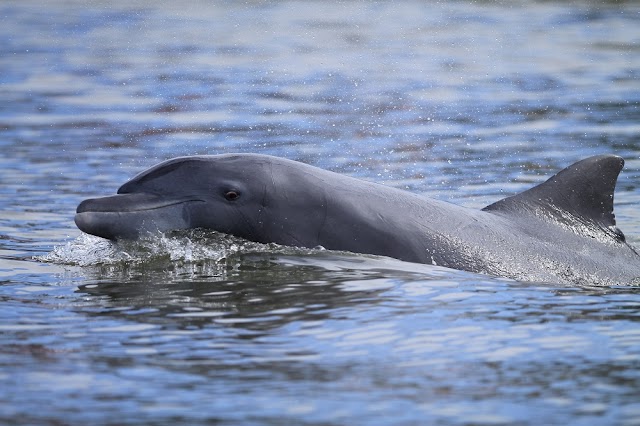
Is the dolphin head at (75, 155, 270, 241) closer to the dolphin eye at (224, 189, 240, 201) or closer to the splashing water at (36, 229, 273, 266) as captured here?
the dolphin eye at (224, 189, 240, 201)

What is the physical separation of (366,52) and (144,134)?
1123 centimetres

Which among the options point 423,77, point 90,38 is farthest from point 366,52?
point 90,38

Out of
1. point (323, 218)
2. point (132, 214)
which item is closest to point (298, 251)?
point (323, 218)

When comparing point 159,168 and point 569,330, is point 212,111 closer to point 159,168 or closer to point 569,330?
point 159,168

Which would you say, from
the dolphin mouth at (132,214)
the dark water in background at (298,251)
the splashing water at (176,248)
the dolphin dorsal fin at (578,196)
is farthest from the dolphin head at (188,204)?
the dolphin dorsal fin at (578,196)

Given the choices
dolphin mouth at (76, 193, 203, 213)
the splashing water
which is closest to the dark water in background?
the splashing water

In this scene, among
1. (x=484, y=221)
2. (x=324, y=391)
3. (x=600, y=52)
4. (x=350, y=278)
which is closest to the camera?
(x=324, y=391)

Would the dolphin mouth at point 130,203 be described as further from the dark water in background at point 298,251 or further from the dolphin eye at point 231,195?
the dark water in background at point 298,251

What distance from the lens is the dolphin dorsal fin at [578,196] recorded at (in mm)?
10977

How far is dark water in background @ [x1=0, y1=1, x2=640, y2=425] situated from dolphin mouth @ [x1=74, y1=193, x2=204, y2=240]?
26cm

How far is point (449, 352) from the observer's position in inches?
307

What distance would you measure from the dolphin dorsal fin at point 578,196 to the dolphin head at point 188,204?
230 centimetres

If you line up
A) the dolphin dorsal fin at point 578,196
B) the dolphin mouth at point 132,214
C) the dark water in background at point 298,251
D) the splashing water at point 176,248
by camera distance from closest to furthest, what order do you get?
the dark water in background at point 298,251, the dolphin mouth at point 132,214, the splashing water at point 176,248, the dolphin dorsal fin at point 578,196

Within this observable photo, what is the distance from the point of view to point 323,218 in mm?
9875
